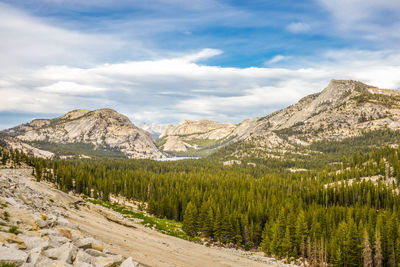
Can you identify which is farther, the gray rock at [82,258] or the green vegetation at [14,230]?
the green vegetation at [14,230]

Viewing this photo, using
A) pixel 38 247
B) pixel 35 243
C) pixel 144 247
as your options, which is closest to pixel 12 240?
pixel 35 243

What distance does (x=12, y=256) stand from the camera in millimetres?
15875

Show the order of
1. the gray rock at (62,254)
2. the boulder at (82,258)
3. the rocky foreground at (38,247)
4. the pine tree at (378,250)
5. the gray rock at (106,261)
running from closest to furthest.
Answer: the rocky foreground at (38,247)
the gray rock at (62,254)
the boulder at (82,258)
the gray rock at (106,261)
the pine tree at (378,250)

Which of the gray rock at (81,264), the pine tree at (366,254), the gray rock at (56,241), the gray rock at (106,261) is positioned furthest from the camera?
the pine tree at (366,254)

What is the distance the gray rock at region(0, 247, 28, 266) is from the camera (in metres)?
15.4

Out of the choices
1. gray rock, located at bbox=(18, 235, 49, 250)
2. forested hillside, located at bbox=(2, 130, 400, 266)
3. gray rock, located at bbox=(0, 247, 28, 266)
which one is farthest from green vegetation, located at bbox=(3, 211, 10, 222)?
forested hillside, located at bbox=(2, 130, 400, 266)

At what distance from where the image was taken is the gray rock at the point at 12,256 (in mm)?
15406

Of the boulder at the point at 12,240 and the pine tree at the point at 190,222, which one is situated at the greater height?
the boulder at the point at 12,240

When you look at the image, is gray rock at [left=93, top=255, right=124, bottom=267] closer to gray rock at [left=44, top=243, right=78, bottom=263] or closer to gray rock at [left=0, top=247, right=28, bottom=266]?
gray rock at [left=44, top=243, right=78, bottom=263]

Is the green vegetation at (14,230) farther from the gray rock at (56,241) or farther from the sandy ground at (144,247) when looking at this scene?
the sandy ground at (144,247)

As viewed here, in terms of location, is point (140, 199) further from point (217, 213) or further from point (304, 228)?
point (304, 228)

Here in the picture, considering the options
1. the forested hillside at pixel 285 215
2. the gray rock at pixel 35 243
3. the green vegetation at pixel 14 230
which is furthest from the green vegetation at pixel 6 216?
the forested hillside at pixel 285 215

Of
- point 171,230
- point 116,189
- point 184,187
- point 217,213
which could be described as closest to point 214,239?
point 217,213

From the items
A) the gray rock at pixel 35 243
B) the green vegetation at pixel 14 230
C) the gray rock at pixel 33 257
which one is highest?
the gray rock at pixel 33 257
